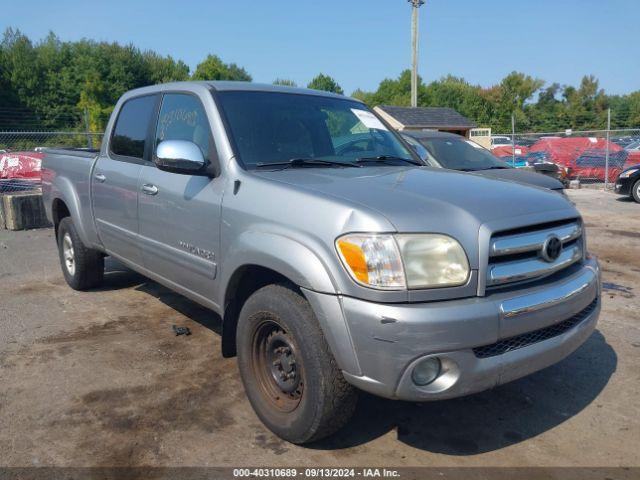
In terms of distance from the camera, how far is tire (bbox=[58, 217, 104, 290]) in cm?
547

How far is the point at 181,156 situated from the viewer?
324 cm

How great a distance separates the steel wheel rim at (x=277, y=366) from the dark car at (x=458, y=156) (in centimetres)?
470

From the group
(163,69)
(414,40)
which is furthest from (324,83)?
(414,40)

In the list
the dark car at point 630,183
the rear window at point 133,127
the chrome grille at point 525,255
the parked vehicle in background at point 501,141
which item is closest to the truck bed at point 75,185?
the rear window at point 133,127

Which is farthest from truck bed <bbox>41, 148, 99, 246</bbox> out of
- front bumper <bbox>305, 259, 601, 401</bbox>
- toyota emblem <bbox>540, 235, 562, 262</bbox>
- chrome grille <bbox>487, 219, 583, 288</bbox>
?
toyota emblem <bbox>540, 235, 562, 262</bbox>

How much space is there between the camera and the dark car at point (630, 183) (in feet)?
42.6

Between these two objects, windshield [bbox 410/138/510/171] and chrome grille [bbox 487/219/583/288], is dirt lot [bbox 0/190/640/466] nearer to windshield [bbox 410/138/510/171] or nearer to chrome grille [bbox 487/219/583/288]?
chrome grille [bbox 487/219/583/288]

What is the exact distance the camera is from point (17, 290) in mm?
5957

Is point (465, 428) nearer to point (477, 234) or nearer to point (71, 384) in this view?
point (477, 234)

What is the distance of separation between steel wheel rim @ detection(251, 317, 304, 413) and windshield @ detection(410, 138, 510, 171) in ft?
16.1

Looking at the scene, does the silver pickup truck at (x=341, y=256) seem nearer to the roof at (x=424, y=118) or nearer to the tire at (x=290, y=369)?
the tire at (x=290, y=369)

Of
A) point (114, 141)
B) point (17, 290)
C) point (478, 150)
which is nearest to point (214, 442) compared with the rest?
point (114, 141)

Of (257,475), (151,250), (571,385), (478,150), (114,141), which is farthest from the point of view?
(478,150)

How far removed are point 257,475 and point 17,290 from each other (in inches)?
175
